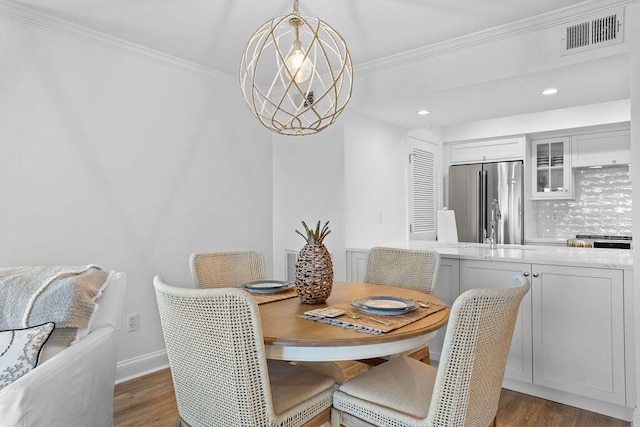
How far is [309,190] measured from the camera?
12.2 ft

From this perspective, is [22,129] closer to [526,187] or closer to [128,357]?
[128,357]

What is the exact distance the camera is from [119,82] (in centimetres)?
288

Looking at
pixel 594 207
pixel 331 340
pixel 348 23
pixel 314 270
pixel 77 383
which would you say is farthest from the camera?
pixel 594 207

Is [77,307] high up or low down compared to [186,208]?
down

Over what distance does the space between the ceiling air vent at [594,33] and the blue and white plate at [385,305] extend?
5.92ft

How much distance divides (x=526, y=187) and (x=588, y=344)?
3095mm

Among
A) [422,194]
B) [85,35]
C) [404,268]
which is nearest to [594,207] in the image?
[422,194]

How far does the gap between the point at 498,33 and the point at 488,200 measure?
2.83 meters

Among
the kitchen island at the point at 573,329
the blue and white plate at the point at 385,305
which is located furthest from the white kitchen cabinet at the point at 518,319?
the blue and white plate at the point at 385,305

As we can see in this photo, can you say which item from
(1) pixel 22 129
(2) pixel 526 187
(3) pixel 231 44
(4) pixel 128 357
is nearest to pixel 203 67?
(3) pixel 231 44

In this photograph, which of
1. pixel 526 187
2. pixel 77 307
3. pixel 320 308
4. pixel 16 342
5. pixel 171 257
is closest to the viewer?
pixel 16 342

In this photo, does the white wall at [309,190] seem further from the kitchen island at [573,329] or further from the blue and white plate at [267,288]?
the blue and white plate at [267,288]

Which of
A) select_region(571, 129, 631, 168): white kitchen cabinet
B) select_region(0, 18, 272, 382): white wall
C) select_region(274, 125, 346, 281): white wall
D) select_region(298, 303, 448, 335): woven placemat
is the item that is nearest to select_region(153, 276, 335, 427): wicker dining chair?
select_region(298, 303, 448, 335): woven placemat

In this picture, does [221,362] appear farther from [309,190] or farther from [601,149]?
[601,149]
